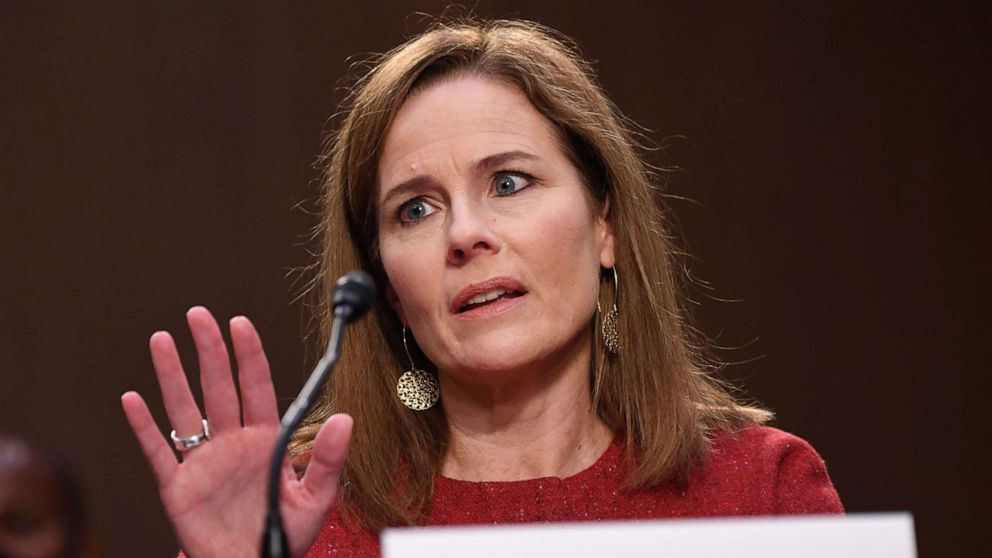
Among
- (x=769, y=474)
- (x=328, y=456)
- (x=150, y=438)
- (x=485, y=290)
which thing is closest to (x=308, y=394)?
(x=328, y=456)

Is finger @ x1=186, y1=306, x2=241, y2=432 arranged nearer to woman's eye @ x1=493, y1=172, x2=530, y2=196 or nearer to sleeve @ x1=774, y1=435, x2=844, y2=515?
woman's eye @ x1=493, y1=172, x2=530, y2=196

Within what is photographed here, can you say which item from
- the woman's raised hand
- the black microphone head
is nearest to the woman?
the woman's raised hand

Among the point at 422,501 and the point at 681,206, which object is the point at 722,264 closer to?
the point at 681,206

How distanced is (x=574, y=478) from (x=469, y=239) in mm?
406

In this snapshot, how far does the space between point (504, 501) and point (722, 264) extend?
135cm

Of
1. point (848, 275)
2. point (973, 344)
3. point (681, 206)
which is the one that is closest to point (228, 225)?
point (681, 206)

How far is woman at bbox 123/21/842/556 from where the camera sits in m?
1.88

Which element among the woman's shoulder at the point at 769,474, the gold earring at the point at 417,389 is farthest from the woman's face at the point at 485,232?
the woman's shoulder at the point at 769,474

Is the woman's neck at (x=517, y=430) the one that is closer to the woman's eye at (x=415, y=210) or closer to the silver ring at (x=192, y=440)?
the woman's eye at (x=415, y=210)

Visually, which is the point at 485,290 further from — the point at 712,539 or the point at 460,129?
the point at 712,539

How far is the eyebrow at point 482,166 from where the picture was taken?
6.26 feet

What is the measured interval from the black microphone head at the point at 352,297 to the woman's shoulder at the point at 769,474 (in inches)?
35.1

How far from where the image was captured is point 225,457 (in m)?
1.52

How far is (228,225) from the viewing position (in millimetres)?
2992
